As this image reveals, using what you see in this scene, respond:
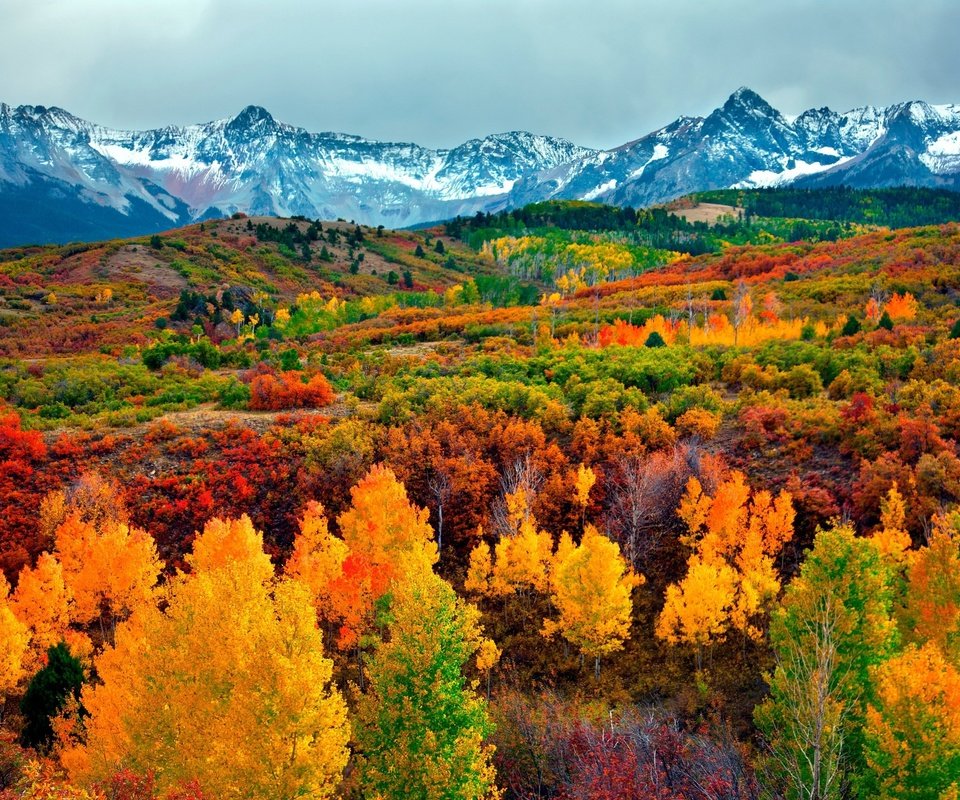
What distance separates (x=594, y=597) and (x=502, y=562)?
5.94 m

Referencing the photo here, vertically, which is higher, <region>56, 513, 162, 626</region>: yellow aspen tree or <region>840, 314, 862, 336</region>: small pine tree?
<region>840, 314, 862, 336</region>: small pine tree

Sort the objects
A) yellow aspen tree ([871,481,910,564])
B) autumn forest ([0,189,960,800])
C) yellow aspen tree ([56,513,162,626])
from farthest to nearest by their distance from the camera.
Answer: yellow aspen tree ([56,513,162,626]), yellow aspen tree ([871,481,910,564]), autumn forest ([0,189,960,800])

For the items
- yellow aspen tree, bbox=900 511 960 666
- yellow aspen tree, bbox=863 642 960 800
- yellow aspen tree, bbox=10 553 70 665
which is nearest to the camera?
yellow aspen tree, bbox=863 642 960 800

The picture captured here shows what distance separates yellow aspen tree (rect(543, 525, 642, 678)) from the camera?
3022cm

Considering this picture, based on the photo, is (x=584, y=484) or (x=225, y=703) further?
(x=584, y=484)

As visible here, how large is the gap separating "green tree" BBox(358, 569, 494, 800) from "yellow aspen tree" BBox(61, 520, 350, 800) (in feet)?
4.27

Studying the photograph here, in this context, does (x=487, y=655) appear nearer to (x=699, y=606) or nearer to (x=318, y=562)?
(x=318, y=562)

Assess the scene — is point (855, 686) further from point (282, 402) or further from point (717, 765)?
point (282, 402)

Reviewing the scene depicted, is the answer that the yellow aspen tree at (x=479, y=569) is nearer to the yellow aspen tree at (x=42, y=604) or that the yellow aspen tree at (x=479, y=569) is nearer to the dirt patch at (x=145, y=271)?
the yellow aspen tree at (x=42, y=604)

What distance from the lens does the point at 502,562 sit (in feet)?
114

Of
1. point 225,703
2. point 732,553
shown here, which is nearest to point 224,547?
point 225,703

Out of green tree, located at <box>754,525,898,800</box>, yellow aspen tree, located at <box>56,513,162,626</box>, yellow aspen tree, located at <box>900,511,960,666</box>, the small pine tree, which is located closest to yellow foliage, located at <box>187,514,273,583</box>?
yellow aspen tree, located at <box>56,513,162,626</box>

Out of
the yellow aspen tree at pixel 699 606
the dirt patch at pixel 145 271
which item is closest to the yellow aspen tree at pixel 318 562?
the yellow aspen tree at pixel 699 606

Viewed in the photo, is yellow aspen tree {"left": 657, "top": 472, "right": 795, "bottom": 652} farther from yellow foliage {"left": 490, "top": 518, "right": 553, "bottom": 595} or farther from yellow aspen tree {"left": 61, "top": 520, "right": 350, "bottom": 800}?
yellow aspen tree {"left": 61, "top": 520, "right": 350, "bottom": 800}
